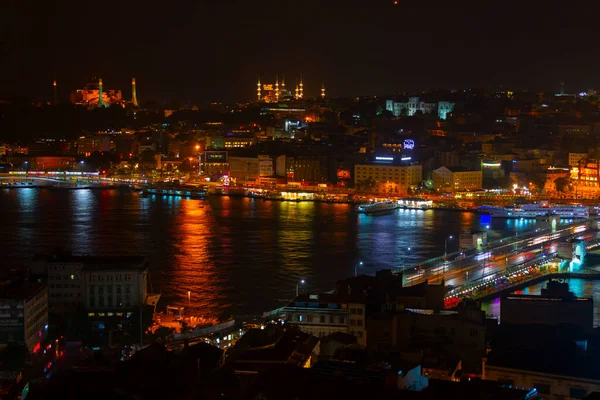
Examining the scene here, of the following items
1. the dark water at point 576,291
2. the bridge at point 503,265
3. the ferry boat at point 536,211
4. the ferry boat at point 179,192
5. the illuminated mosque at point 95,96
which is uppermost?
the illuminated mosque at point 95,96

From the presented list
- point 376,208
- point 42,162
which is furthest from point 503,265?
point 42,162

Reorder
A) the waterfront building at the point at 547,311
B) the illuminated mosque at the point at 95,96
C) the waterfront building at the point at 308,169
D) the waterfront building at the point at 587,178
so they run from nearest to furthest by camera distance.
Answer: the waterfront building at the point at 547,311, the waterfront building at the point at 587,178, the waterfront building at the point at 308,169, the illuminated mosque at the point at 95,96

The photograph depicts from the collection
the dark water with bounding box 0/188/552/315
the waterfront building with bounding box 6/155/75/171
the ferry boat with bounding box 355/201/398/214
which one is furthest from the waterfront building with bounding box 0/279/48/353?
the waterfront building with bounding box 6/155/75/171

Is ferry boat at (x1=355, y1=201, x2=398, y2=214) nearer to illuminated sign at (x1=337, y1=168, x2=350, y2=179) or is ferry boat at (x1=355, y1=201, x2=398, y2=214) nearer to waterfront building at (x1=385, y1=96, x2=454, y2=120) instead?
illuminated sign at (x1=337, y1=168, x2=350, y2=179)

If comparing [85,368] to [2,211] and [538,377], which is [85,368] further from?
[2,211]

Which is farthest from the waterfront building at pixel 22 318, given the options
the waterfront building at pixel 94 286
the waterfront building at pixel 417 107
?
the waterfront building at pixel 417 107

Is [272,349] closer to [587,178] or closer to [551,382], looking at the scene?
[551,382]

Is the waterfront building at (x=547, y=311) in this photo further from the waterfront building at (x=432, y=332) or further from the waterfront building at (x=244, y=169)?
the waterfront building at (x=244, y=169)
